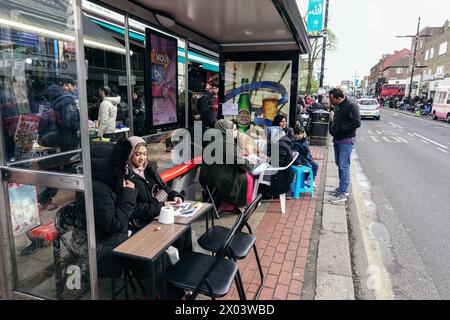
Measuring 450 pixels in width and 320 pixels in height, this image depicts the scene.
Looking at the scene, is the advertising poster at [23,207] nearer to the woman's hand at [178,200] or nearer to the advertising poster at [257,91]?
the woman's hand at [178,200]

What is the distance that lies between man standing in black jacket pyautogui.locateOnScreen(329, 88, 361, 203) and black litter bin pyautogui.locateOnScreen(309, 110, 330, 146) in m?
5.32

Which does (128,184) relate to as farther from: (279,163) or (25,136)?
(279,163)

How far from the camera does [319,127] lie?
10.5 m

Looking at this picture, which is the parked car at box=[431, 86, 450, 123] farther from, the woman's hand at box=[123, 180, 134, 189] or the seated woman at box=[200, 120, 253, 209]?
the woman's hand at box=[123, 180, 134, 189]

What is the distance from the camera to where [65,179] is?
2230 millimetres

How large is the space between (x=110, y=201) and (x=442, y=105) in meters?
25.7

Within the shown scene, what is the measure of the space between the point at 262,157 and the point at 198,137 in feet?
3.67

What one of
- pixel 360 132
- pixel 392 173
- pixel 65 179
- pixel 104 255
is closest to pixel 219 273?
pixel 104 255

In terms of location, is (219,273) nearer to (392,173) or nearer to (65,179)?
(65,179)

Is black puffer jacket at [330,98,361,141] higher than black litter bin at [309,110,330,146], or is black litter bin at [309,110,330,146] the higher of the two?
black puffer jacket at [330,98,361,141]

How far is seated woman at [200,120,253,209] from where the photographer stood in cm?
410

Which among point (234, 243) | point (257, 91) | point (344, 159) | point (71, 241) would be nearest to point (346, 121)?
point (344, 159)

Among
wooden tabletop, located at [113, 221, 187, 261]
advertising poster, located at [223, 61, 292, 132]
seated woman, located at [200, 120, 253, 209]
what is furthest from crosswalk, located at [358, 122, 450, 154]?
wooden tabletop, located at [113, 221, 187, 261]

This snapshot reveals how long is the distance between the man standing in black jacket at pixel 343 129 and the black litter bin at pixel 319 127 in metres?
5.32
